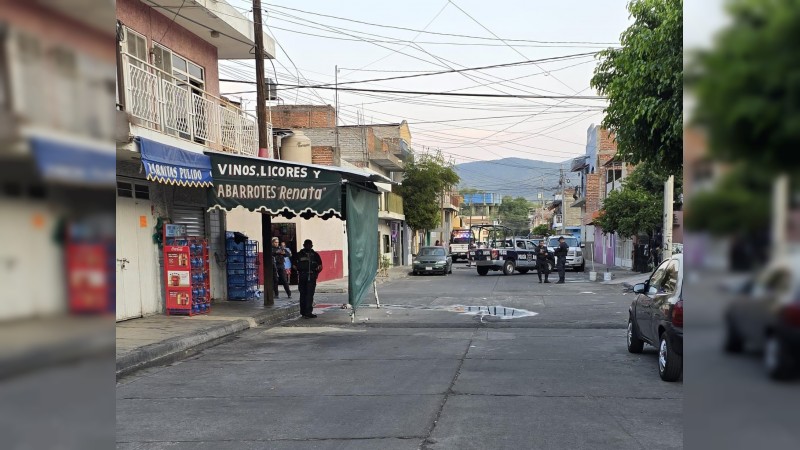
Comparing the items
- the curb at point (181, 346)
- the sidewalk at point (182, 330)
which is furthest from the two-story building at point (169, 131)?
the curb at point (181, 346)

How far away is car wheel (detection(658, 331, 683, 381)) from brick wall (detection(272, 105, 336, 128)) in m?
31.0

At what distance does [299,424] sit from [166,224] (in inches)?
335

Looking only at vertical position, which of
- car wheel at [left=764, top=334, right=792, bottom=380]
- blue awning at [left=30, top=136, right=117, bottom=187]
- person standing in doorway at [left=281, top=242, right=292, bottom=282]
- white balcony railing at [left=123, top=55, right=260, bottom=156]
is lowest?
person standing in doorway at [left=281, top=242, right=292, bottom=282]

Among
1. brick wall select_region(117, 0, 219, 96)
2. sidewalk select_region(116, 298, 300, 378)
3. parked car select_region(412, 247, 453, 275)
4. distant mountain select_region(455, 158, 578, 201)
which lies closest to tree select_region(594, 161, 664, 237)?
parked car select_region(412, 247, 453, 275)

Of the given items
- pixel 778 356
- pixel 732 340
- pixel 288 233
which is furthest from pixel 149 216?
pixel 778 356

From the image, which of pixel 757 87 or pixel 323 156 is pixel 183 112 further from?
pixel 323 156

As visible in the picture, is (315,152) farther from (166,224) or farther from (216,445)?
(216,445)

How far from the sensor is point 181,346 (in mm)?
10188

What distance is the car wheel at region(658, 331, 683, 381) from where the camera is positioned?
7.55 meters

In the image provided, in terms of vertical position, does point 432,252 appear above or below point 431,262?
above

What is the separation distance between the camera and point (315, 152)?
3081cm

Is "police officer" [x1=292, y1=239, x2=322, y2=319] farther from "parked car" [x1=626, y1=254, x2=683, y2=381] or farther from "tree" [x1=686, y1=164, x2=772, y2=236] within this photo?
"tree" [x1=686, y1=164, x2=772, y2=236]

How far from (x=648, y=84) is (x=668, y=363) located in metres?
3.24

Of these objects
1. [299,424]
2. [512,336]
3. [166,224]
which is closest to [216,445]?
[299,424]
